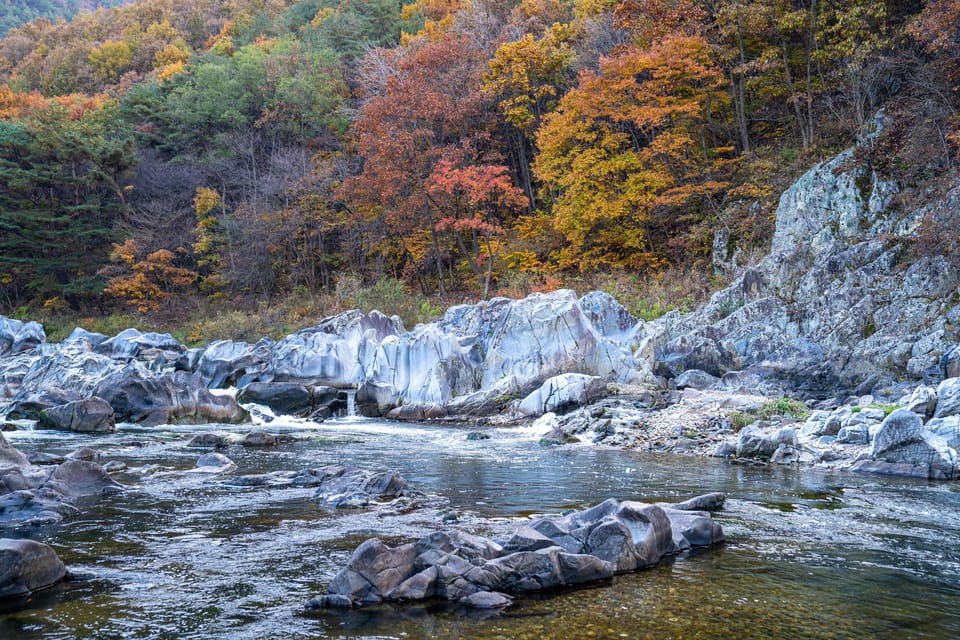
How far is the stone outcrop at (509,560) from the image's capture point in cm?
526

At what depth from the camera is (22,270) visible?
143 feet

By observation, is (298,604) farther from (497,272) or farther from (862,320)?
(497,272)

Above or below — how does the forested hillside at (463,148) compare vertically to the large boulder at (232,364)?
above

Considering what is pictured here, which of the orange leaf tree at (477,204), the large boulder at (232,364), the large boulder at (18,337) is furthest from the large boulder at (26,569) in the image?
the large boulder at (18,337)

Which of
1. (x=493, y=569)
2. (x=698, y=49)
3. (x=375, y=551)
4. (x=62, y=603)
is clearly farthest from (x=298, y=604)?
(x=698, y=49)

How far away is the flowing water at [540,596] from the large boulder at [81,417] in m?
7.62

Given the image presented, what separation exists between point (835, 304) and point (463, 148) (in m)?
18.6

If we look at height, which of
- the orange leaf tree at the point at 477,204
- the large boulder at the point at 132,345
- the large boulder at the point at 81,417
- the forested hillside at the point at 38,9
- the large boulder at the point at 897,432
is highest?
the forested hillside at the point at 38,9

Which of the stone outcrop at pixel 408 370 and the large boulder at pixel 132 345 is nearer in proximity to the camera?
the stone outcrop at pixel 408 370

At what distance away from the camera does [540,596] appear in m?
5.34

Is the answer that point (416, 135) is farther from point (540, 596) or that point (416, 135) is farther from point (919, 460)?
point (540, 596)

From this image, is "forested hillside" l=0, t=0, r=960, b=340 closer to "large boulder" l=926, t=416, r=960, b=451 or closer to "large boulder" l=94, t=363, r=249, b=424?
"large boulder" l=926, t=416, r=960, b=451

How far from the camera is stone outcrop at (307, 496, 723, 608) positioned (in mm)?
5262

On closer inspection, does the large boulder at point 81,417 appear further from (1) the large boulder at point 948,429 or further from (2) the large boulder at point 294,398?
(1) the large boulder at point 948,429
